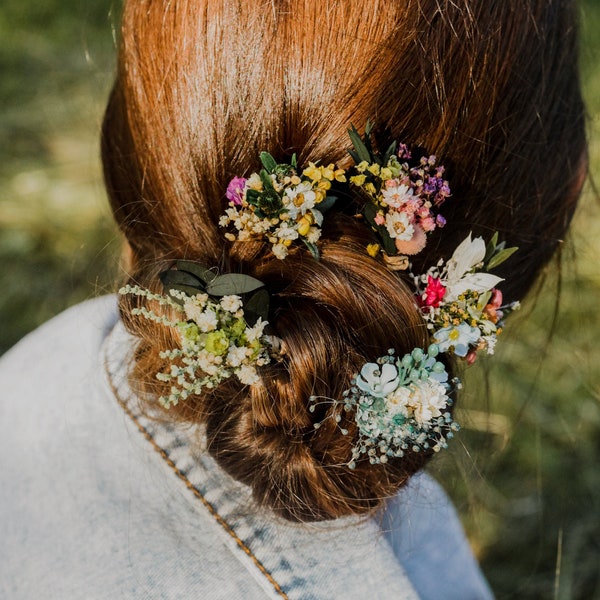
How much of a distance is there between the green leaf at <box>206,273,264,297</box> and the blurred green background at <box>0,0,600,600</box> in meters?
1.18

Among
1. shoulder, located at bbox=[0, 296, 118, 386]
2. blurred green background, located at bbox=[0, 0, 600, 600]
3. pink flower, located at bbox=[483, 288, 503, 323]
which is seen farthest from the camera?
blurred green background, located at bbox=[0, 0, 600, 600]

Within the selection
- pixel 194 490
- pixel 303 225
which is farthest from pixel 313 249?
pixel 194 490

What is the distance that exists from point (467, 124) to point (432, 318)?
8.8 inches

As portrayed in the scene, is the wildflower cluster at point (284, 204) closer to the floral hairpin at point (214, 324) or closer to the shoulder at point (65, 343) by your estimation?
the floral hairpin at point (214, 324)

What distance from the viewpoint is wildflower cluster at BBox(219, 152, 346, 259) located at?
0.61 m

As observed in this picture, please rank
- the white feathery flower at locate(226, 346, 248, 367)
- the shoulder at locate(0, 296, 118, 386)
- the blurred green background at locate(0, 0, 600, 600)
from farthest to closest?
the blurred green background at locate(0, 0, 600, 600)
the shoulder at locate(0, 296, 118, 386)
the white feathery flower at locate(226, 346, 248, 367)

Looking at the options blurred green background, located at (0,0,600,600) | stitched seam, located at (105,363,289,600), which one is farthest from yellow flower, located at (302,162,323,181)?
blurred green background, located at (0,0,600,600)

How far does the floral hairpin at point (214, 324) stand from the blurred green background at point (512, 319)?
3.85ft

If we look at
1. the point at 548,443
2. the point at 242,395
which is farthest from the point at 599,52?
the point at 242,395

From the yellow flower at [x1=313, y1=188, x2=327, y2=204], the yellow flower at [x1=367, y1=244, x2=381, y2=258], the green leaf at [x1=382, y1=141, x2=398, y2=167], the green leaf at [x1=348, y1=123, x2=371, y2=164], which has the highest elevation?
the green leaf at [x1=348, y1=123, x2=371, y2=164]

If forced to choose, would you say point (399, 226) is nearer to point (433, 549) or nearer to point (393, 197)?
point (393, 197)

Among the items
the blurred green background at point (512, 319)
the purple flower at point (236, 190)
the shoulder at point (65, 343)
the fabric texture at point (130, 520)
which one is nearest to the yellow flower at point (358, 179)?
the purple flower at point (236, 190)

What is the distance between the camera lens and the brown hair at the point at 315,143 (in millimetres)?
628

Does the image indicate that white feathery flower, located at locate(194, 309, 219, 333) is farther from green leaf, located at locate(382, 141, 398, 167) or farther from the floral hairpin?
green leaf, located at locate(382, 141, 398, 167)
